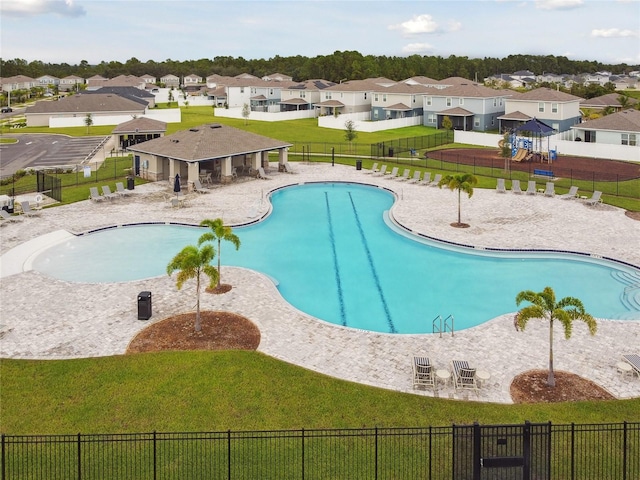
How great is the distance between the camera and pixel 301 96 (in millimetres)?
95375

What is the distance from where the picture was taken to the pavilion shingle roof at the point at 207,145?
37.8 meters

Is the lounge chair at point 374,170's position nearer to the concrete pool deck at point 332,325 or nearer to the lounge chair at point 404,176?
the lounge chair at point 404,176

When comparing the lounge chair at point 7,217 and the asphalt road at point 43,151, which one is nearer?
the lounge chair at point 7,217

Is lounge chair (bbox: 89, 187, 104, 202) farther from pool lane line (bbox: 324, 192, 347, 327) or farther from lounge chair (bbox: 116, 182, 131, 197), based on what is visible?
pool lane line (bbox: 324, 192, 347, 327)

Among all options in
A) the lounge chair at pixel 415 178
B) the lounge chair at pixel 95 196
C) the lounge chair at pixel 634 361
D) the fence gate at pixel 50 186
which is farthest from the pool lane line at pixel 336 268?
the fence gate at pixel 50 186

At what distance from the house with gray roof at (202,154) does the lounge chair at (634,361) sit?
28.7 metres

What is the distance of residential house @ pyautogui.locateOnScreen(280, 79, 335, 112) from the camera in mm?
93500

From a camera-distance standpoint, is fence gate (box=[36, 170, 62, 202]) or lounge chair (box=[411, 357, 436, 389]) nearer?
lounge chair (box=[411, 357, 436, 389])

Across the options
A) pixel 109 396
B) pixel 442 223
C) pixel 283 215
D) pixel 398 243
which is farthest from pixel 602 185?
pixel 109 396

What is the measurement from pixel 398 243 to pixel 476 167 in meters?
21.6

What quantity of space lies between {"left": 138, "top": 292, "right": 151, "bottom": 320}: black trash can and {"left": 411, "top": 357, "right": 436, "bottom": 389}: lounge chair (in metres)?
8.95

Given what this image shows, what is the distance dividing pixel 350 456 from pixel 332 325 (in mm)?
6708

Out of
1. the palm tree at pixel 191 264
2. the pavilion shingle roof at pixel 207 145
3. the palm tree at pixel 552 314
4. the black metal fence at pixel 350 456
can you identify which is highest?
the pavilion shingle roof at pixel 207 145

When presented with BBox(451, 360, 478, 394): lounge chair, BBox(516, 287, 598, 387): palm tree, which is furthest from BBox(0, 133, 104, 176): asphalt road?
BBox(516, 287, 598, 387): palm tree
